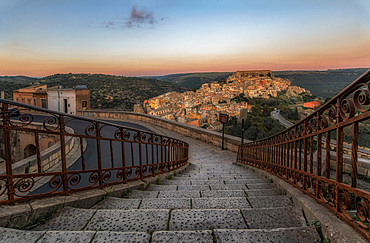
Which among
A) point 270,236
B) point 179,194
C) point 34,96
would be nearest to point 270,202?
point 270,236

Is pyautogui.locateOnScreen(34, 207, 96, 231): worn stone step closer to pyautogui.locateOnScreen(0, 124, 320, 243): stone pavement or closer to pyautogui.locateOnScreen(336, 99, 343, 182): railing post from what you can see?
pyautogui.locateOnScreen(0, 124, 320, 243): stone pavement

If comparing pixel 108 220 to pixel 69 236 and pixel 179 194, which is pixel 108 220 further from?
pixel 179 194

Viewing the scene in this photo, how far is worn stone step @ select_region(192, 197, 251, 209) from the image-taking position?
2.52 meters

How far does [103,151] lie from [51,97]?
16409mm

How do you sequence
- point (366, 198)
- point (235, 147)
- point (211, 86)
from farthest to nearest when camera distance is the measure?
point (211, 86) < point (235, 147) < point (366, 198)

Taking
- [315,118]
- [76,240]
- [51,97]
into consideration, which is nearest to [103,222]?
[76,240]

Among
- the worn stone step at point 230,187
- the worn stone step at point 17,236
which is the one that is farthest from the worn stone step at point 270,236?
the worn stone step at point 230,187

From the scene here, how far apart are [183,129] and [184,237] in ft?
34.1

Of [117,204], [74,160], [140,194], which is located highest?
[117,204]

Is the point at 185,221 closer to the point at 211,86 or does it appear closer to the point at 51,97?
the point at 51,97

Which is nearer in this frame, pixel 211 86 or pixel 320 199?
pixel 320 199

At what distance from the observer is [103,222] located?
6.58 feet

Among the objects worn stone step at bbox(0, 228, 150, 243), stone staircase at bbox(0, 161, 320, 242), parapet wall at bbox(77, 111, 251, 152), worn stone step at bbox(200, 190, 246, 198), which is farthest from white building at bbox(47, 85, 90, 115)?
worn stone step at bbox(0, 228, 150, 243)

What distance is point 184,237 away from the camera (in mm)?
1662
